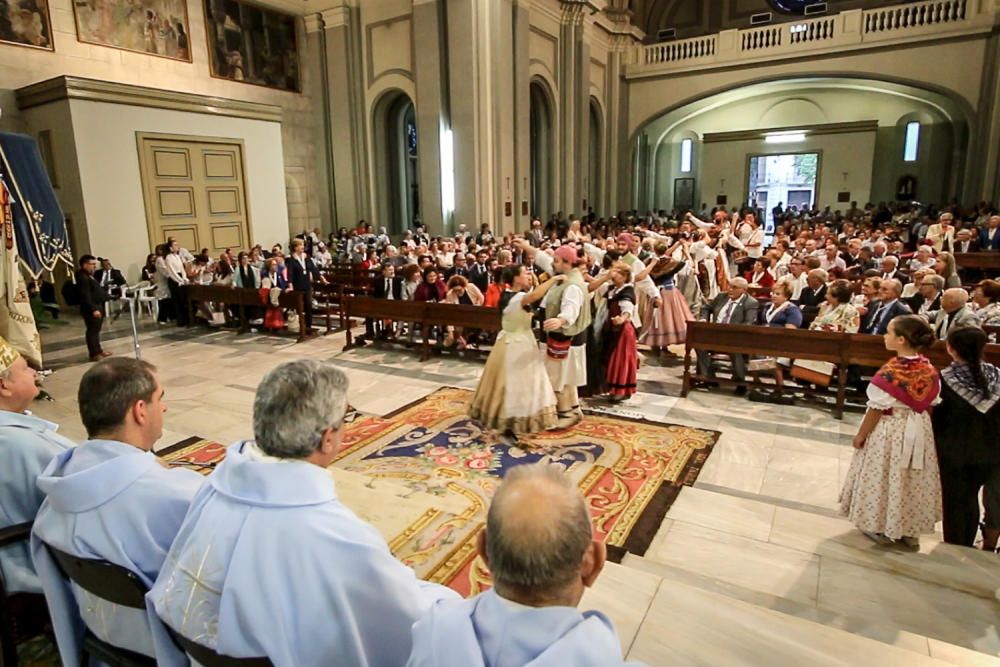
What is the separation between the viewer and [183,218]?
13.0m

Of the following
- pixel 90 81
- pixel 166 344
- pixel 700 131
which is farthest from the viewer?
pixel 700 131

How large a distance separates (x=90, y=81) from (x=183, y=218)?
114 inches

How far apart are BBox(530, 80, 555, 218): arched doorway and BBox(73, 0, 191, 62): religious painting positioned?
9.72m

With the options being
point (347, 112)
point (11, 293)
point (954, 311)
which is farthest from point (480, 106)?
point (11, 293)

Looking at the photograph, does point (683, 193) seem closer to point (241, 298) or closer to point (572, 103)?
point (572, 103)

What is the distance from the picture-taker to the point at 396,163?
18969 mm

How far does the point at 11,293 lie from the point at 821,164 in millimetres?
25118

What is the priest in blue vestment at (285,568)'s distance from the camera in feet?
4.53

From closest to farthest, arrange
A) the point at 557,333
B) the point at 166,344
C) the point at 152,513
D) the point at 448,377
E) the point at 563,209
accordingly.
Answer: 1. the point at 152,513
2. the point at 557,333
3. the point at 448,377
4. the point at 166,344
5. the point at 563,209

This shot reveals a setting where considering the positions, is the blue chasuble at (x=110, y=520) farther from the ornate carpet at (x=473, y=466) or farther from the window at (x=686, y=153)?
the window at (x=686, y=153)

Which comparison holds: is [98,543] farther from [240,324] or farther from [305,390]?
[240,324]

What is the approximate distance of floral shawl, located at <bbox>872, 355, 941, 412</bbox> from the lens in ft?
11.1

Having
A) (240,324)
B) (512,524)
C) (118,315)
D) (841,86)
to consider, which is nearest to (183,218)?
(118,315)

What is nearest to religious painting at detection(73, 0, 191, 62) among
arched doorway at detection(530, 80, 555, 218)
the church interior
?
the church interior
